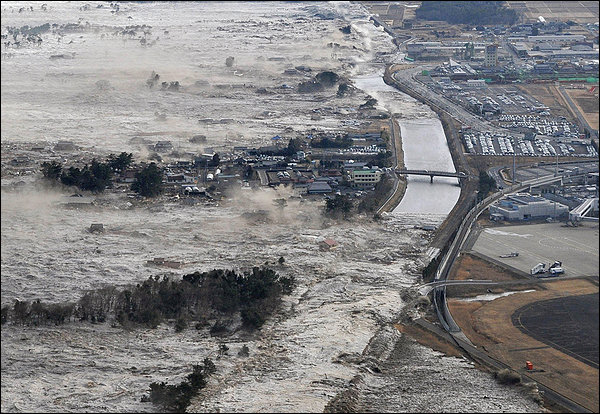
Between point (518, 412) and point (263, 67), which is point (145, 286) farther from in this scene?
point (263, 67)

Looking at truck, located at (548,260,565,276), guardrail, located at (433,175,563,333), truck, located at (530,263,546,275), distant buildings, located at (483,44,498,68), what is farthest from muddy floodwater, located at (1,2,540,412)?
distant buildings, located at (483,44,498,68)

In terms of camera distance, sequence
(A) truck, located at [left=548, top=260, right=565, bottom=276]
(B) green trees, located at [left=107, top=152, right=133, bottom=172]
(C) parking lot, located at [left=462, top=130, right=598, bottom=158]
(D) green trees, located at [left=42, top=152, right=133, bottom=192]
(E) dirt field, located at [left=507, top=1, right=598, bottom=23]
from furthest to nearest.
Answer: (E) dirt field, located at [left=507, top=1, right=598, bottom=23] → (C) parking lot, located at [left=462, top=130, right=598, bottom=158] → (B) green trees, located at [left=107, top=152, right=133, bottom=172] → (D) green trees, located at [left=42, top=152, right=133, bottom=192] → (A) truck, located at [left=548, top=260, right=565, bottom=276]

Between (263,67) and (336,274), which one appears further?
(263,67)

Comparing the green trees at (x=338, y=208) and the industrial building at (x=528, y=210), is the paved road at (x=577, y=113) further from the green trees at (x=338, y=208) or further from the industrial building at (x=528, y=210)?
the green trees at (x=338, y=208)

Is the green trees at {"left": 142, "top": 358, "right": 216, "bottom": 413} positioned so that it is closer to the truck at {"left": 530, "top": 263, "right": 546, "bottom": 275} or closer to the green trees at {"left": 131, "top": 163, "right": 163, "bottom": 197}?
the truck at {"left": 530, "top": 263, "right": 546, "bottom": 275}

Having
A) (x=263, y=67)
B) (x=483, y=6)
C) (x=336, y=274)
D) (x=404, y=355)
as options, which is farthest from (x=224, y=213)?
(x=483, y=6)

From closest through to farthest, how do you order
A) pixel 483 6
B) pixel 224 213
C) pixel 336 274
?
pixel 336 274, pixel 224 213, pixel 483 6
